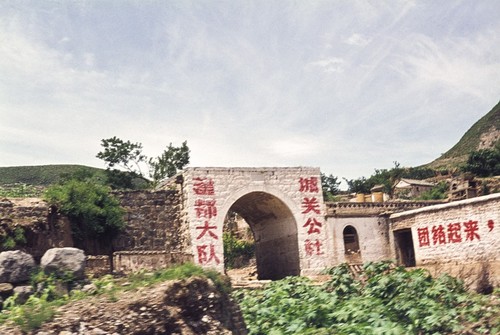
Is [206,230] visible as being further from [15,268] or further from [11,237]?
[15,268]

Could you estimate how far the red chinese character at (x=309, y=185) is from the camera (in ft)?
63.4

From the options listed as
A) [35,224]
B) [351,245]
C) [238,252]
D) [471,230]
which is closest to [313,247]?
[351,245]

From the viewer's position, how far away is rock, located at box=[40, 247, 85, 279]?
851cm

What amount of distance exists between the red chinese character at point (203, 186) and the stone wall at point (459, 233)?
653 cm

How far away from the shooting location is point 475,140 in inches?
2517

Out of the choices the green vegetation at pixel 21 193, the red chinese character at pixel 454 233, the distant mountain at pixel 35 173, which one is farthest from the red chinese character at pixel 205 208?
the distant mountain at pixel 35 173

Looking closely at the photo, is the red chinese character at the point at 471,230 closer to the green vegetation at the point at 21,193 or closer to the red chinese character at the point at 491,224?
the red chinese character at the point at 491,224

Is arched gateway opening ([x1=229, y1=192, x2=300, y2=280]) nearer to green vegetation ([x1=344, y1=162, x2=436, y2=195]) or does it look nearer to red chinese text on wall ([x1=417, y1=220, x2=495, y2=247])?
red chinese text on wall ([x1=417, y1=220, x2=495, y2=247])

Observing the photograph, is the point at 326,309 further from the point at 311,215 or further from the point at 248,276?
the point at 248,276

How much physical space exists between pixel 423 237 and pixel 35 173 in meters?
43.4

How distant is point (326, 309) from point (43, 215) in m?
7.51

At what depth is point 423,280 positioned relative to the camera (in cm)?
1181

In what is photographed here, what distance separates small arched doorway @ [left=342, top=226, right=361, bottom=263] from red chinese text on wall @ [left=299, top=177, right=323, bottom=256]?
1114mm

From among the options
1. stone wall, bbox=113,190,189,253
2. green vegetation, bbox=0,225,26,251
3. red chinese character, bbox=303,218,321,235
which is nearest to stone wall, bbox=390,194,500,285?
red chinese character, bbox=303,218,321,235
